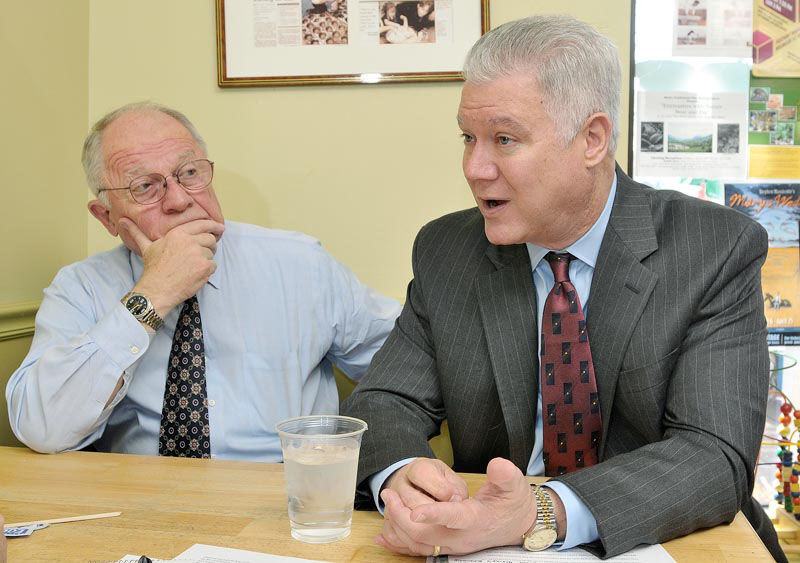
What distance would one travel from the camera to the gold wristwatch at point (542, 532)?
1.02m

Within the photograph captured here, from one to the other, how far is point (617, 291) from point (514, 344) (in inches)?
8.7

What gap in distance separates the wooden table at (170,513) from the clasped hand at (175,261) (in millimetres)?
410

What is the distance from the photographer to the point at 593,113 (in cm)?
141

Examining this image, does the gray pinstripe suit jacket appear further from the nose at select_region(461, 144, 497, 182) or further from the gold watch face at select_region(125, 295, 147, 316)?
the gold watch face at select_region(125, 295, 147, 316)

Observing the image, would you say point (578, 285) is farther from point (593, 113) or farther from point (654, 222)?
point (593, 113)

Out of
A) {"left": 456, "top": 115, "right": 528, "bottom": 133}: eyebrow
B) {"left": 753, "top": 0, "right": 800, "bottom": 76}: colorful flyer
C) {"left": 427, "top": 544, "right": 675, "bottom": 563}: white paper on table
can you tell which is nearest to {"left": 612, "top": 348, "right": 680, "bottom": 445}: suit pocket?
{"left": 427, "top": 544, "right": 675, "bottom": 563}: white paper on table

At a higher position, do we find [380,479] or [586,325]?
[586,325]

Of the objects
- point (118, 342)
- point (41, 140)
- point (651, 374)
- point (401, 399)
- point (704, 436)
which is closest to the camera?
point (704, 436)

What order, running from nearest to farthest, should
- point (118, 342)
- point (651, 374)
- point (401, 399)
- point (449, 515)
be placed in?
point (449, 515)
point (651, 374)
point (401, 399)
point (118, 342)

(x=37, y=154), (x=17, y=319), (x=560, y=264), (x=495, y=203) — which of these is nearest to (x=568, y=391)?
A: (x=560, y=264)

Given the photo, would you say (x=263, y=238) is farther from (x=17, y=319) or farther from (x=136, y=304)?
(x=17, y=319)

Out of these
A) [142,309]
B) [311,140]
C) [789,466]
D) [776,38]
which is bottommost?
[789,466]

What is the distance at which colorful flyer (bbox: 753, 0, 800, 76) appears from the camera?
7.11ft

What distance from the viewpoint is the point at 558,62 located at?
1363 mm
